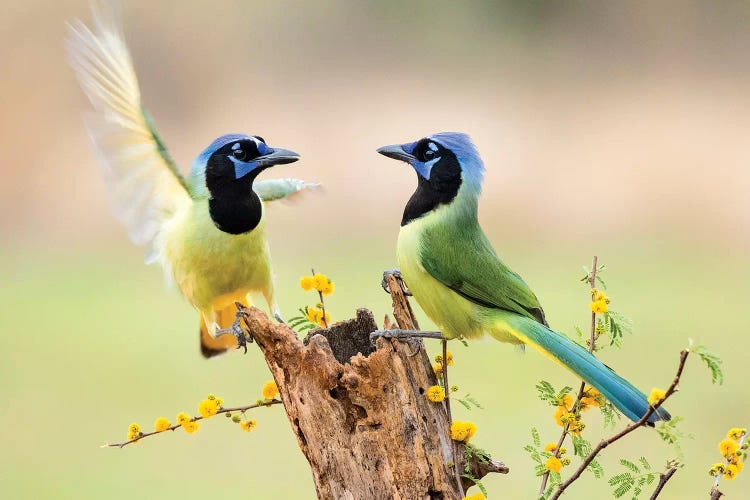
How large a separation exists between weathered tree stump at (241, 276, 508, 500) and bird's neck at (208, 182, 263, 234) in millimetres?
707

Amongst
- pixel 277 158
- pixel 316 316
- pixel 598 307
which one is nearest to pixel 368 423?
pixel 316 316

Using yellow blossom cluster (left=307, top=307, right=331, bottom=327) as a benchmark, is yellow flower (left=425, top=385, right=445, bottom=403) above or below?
below

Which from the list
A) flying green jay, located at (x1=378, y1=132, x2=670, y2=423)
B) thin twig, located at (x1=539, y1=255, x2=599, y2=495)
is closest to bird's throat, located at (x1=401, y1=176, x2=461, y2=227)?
flying green jay, located at (x1=378, y1=132, x2=670, y2=423)

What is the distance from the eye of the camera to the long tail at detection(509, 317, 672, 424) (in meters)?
1.99

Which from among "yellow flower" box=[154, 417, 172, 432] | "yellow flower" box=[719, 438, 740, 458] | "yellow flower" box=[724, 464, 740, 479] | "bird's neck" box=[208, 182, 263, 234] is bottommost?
"yellow flower" box=[724, 464, 740, 479]

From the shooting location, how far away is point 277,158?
271cm

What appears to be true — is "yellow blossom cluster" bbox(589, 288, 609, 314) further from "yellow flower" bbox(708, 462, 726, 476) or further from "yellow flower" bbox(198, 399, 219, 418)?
"yellow flower" bbox(198, 399, 219, 418)

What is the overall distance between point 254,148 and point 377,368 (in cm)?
84

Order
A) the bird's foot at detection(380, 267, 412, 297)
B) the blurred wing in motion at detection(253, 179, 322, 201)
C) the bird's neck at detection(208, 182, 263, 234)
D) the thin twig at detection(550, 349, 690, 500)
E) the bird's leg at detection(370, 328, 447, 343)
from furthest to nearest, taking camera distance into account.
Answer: the blurred wing in motion at detection(253, 179, 322, 201) → the bird's neck at detection(208, 182, 263, 234) → the bird's foot at detection(380, 267, 412, 297) → the bird's leg at detection(370, 328, 447, 343) → the thin twig at detection(550, 349, 690, 500)

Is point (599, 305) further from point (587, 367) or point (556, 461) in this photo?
point (556, 461)

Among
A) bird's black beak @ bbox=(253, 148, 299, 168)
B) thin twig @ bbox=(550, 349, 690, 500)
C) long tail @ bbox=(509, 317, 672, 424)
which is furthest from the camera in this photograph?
bird's black beak @ bbox=(253, 148, 299, 168)

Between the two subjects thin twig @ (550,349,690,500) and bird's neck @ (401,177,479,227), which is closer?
thin twig @ (550,349,690,500)

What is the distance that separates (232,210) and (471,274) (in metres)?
0.80

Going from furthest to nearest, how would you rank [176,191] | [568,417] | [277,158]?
[176,191] → [277,158] → [568,417]
